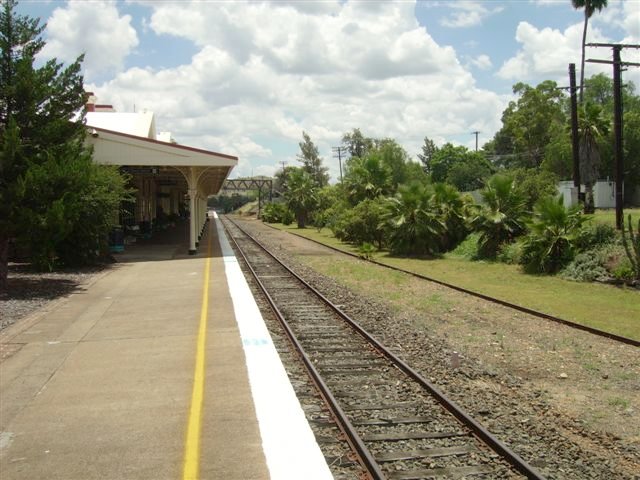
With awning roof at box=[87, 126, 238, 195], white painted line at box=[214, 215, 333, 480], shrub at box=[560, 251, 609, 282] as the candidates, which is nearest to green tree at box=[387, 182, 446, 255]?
awning roof at box=[87, 126, 238, 195]

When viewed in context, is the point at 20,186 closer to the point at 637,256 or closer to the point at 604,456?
the point at 604,456

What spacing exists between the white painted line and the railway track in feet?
1.23

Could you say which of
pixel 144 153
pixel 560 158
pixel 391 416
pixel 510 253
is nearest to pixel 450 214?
pixel 510 253

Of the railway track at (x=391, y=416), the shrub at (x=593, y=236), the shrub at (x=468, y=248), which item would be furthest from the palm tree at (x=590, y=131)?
the railway track at (x=391, y=416)

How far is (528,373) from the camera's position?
28.6 feet

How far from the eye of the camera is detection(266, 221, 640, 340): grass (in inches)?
519

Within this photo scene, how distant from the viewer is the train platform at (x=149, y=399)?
5.52m

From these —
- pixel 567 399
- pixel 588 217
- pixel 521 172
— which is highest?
pixel 521 172

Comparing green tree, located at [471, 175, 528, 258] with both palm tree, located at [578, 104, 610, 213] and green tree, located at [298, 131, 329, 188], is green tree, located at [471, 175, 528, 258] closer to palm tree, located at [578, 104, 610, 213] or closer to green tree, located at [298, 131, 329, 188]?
palm tree, located at [578, 104, 610, 213]

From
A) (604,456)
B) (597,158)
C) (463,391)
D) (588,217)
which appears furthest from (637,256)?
(597,158)

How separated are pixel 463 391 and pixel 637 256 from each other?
42.4 feet

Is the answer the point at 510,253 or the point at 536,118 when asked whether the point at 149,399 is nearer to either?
the point at 510,253

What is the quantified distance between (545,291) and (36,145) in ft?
45.7

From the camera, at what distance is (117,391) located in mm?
7703
